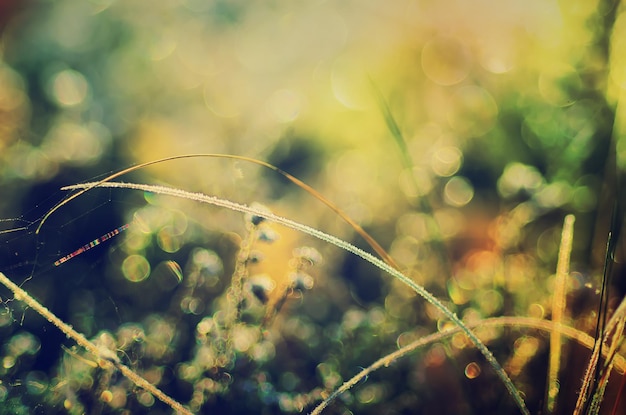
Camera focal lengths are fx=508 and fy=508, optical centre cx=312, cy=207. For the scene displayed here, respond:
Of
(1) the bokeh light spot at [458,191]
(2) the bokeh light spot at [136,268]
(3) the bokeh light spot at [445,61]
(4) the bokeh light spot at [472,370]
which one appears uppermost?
(3) the bokeh light spot at [445,61]

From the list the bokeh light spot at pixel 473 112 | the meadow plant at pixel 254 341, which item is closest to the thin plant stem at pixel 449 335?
the meadow plant at pixel 254 341

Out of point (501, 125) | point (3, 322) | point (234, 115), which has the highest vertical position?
point (501, 125)

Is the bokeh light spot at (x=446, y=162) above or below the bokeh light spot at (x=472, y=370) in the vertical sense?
above

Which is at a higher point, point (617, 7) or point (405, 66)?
point (617, 7)

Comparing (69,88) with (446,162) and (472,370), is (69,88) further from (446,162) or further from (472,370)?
(472,370)

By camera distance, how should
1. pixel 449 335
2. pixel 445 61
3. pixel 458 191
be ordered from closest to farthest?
1. pixel 449 335
2. pixel 458 191
3. pixel 445 61

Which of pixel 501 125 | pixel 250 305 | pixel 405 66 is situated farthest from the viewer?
pixel 405 66

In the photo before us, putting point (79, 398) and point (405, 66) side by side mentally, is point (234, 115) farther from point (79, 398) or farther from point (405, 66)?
point (79, 398)

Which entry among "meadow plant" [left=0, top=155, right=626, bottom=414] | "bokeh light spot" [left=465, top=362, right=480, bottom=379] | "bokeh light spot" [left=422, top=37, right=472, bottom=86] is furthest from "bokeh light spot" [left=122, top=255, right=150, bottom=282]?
"bokeh light spot" [left=422, top=37, right=472, bottom=86]

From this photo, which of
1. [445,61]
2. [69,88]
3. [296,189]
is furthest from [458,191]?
[69,88]

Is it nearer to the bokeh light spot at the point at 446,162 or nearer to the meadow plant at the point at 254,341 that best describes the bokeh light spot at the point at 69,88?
the meadow plant at the point at 254,341

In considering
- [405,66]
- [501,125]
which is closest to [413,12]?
[405,66]
